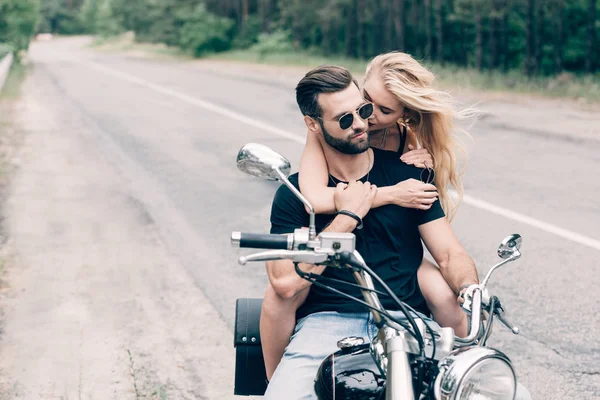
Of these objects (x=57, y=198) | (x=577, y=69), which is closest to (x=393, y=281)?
(x=57, y=198)

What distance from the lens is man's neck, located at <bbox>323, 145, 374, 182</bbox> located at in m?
3.27

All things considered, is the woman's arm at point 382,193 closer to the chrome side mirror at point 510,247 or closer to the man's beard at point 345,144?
the man's beard at point 345,144

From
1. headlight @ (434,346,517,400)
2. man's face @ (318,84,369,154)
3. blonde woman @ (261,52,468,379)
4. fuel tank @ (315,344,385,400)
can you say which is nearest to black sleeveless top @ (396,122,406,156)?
blonde woman @ (261,52,468,379)

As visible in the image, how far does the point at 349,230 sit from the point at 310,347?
412mm

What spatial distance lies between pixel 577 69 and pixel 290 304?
3311 centimetres

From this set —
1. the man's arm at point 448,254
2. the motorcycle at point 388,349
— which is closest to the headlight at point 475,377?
the motorcycle at point 388,349

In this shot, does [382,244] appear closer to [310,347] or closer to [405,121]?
[310,347]

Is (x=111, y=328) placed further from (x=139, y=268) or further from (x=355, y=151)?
(x=355, y=151)

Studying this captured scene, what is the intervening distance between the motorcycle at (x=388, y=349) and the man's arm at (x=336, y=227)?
412mm

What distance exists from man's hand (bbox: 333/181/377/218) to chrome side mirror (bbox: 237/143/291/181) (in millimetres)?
512

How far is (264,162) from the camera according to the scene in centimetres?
250

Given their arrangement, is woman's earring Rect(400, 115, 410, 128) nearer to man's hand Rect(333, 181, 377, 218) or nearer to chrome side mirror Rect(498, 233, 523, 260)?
man's hand Rect(333, 181, 377, 218)

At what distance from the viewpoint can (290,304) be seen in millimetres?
3027

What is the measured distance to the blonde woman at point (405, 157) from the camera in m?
3.09
